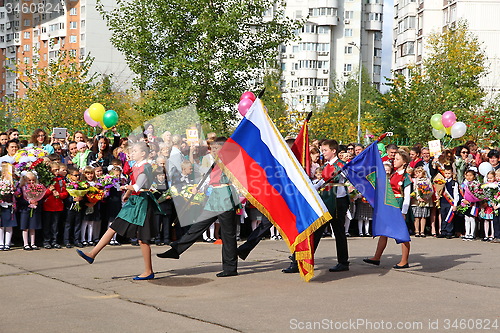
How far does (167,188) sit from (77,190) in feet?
5.29

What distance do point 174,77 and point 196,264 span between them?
55.6 ft

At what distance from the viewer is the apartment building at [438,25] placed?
200 ft

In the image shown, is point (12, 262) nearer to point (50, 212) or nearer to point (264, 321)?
point (50, 212)

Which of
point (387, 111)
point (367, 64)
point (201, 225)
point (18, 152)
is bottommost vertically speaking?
point (201, 225)

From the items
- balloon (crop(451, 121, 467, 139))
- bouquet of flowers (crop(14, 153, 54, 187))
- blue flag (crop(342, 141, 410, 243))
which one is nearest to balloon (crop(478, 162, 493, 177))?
balloon (crop(451, 121, 467, 139))

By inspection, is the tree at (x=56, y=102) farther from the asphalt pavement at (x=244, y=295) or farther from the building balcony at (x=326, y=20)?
the building balcony at (x=326, y=20)

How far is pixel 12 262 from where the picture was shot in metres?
11.2

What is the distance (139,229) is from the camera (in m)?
9.67

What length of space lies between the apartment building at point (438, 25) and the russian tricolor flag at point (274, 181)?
4237 centimetres

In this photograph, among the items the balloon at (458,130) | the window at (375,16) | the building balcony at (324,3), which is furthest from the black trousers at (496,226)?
the window at (375,16)

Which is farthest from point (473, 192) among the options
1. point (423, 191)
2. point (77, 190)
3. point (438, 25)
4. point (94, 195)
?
point (438, 25)

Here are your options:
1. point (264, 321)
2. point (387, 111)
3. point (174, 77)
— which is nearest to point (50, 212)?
point (264, 321)

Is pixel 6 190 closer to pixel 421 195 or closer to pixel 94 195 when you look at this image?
pixel 94 195

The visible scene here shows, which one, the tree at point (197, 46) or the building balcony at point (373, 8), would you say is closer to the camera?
the tree at point (197, 46)
